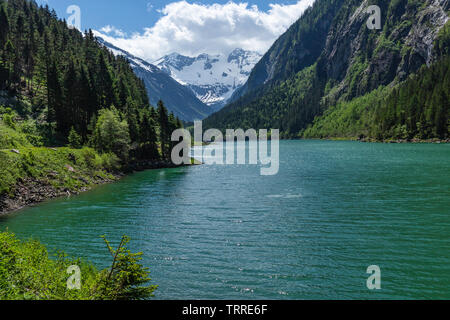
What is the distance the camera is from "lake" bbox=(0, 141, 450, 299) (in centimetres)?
1828

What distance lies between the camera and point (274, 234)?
2772 centimetres

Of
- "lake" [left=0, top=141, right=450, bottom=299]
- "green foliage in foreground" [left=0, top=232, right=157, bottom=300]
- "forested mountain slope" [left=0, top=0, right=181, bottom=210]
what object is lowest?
"lake" [left=0, top=141, right=450, bottom=299]

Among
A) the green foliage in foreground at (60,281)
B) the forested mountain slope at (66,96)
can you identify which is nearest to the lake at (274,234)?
the green foliage in foreground at (60,281)

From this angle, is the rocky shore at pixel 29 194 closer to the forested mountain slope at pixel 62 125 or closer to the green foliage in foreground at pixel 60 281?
the forested mountain slope at pixel 62 125

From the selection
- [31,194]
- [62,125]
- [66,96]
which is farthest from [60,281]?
[66,96]

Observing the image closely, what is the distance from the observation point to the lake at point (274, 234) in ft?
60.0

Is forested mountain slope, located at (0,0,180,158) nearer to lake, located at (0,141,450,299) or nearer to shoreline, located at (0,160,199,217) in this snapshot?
shoreline, located at (0,160,199,217)

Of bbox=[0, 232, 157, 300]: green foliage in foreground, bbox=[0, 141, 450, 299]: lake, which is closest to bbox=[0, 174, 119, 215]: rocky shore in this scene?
bbox=[0, 141, 450, 299]: lake

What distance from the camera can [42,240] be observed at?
2764cm

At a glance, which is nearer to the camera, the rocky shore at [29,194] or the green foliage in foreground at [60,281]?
the green foliage in foreground at [60,281]

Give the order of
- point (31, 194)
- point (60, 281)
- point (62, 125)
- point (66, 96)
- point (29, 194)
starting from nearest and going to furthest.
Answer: point (60, 281), point (29, 194), point (31, 194), point (62, 125), point (66, 96)

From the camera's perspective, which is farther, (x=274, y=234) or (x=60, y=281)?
(x=274, y=234)

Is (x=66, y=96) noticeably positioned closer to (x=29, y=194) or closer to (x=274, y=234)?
(x=29, y=194)

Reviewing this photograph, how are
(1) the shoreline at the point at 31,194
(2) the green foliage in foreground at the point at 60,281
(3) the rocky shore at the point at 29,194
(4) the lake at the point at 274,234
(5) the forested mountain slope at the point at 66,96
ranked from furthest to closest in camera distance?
(5) the forested mountain slope at the point at 66,96 < (3) the rocky shore at the point at 29,194 < (1) the shoreline at the point at 31,194 < (4) the lake at the point at 274,234 < (2) the green foliage in foreground at the point at 60,281
